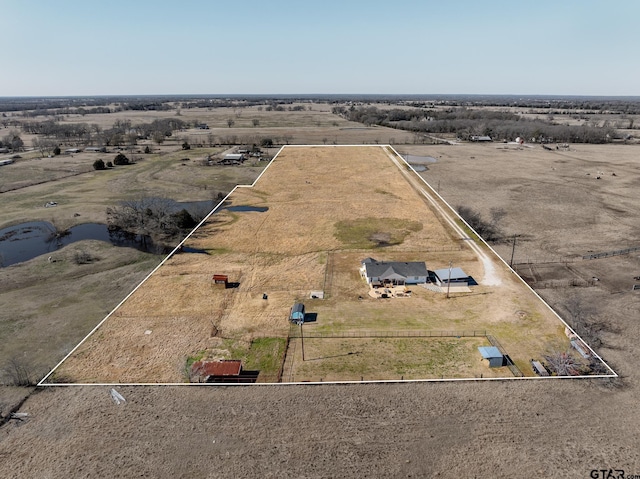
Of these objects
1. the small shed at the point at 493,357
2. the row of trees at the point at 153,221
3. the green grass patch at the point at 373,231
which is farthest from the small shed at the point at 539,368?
the row of trees at the point at 153,221

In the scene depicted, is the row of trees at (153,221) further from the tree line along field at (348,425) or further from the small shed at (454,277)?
the small shed at (454,277)

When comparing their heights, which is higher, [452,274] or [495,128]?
[495,128]

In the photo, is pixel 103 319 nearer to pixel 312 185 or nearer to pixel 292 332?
pixel 292 332

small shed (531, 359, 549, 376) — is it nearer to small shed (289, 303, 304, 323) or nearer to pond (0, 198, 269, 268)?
small shed (289, 303, 304, 323)

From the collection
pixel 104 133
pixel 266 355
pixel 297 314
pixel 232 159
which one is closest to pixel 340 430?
pixel 266 355

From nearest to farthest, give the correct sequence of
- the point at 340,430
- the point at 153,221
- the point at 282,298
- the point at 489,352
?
the point at 340,430 < the point at 489,352 < the point at 282,298 < the point at 153,221

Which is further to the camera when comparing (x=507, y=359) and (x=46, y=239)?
(x=46, y=239)

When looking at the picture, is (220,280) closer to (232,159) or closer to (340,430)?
(340,430)
